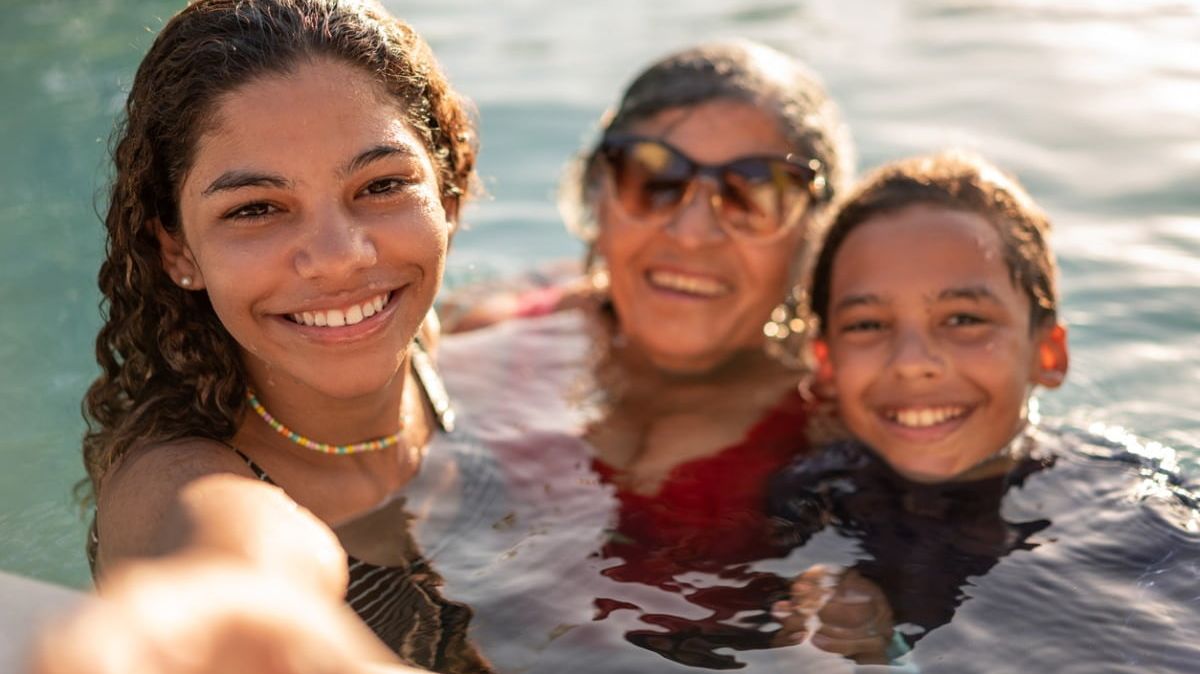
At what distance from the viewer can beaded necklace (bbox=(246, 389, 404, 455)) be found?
3.44 metres

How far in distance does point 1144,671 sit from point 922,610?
533mm

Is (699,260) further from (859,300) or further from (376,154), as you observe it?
(376,154)

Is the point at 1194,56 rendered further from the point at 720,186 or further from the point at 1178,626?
the point at 1178,626

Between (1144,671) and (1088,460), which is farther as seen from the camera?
(1088,460)

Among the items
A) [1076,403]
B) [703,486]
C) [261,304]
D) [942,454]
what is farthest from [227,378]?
[1076,403]

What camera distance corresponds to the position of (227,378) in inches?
130

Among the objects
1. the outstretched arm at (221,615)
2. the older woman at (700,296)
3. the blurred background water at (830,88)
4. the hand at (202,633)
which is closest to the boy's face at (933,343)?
the older woman at (700,296)

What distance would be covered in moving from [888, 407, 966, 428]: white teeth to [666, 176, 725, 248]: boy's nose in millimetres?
824

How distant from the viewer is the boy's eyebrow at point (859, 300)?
4090mm

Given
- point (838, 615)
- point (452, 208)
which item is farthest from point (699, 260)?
point (838, 615)

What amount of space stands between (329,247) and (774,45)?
599 cm

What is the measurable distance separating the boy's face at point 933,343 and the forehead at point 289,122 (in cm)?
168

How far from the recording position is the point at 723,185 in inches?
173

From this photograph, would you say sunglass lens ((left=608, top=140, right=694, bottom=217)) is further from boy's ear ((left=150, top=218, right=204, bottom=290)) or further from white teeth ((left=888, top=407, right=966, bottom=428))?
boy's ear ((left=150, top=218, right=204, bottom=290))
